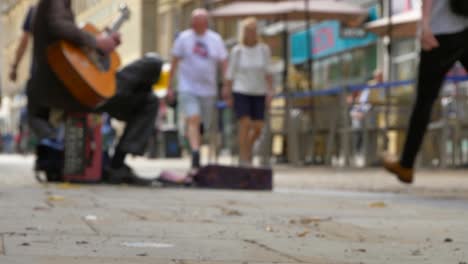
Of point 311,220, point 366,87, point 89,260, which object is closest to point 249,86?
point 366,87

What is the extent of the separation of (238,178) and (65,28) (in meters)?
1.68

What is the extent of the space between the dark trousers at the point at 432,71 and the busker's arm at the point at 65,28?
2329mm

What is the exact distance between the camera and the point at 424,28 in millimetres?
7738

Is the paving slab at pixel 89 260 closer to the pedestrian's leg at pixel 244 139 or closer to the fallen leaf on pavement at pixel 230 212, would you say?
the fallen leaf on pavement at pixel 230 212

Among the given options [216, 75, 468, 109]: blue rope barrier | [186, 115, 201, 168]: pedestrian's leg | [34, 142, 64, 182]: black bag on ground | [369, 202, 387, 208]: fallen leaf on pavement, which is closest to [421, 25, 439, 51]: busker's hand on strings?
[369, 202, 387, 208]: fallen leaf on pavement

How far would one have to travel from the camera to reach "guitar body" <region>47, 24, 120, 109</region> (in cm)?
851

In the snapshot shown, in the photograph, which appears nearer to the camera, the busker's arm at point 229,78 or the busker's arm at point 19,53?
the busker's arm at point 19,53

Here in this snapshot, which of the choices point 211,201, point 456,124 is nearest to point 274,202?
point 211,201

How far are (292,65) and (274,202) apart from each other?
26276 mm

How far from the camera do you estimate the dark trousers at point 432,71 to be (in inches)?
305

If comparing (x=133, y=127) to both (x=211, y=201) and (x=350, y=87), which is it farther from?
(x=350, y=87)

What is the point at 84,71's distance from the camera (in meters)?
8.58

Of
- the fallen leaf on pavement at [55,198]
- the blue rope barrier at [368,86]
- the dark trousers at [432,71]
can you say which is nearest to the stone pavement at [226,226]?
the fallen leaf on pavement at [55,198]

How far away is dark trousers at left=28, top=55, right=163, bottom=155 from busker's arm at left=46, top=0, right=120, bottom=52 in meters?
0.46
